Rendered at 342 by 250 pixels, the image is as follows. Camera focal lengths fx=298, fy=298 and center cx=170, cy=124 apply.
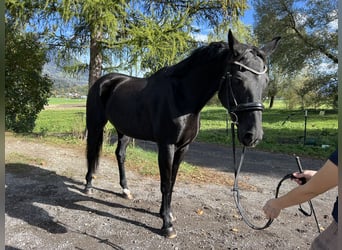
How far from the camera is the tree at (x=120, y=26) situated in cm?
696

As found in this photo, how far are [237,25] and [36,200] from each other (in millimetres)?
7002

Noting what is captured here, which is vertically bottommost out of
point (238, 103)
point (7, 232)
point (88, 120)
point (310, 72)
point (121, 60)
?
point (7, 232)

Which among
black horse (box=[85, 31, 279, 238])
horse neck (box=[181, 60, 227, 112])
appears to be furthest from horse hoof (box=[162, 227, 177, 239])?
horse neck (box=[181, 60, 227, 112])

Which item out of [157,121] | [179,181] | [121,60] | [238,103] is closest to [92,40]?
[121,60]

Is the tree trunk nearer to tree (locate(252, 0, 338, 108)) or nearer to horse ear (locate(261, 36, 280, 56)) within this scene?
horse ear (locate(261, 36, 280, 56))

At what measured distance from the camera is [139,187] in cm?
461

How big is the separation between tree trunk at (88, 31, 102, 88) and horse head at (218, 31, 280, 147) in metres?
5.64

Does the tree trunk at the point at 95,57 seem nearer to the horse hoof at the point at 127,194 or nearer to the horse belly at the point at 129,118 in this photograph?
the horse belly at the point at 129,118

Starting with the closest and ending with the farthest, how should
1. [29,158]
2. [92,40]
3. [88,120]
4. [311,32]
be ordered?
[88,120] → [29,158] → [92,40] → [311,32]

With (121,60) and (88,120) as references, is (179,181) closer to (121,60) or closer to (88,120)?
(88,120)

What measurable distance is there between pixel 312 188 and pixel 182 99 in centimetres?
199

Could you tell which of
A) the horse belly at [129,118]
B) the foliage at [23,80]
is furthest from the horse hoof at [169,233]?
the foliage at [23,80]

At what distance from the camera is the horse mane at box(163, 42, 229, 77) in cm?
275

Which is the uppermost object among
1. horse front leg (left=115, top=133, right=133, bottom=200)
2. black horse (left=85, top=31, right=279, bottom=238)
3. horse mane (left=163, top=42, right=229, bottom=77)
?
horse mane (left=163, top=42, right=229, bottom=77)
